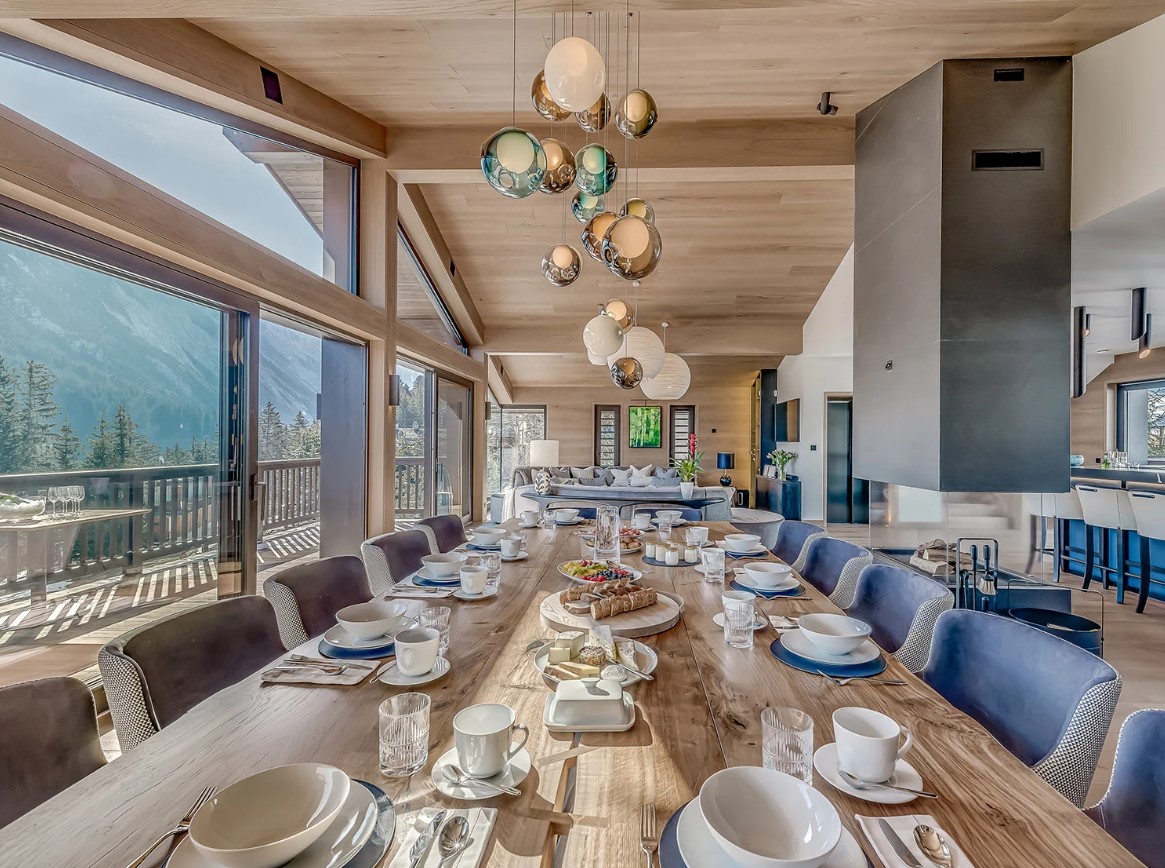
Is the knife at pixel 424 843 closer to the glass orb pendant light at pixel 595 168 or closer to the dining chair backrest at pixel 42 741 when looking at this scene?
the dining chair backrest at pixel 42 741

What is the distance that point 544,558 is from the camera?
93.2 inches

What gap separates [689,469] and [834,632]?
6.18m

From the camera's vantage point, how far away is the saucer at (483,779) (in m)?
0.80

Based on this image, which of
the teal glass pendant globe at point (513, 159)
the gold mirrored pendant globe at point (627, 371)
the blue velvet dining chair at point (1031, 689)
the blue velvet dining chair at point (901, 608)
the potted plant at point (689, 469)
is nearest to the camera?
the blue velvet dining chair at point (1031, 689)

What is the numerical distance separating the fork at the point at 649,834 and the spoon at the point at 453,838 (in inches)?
9.1

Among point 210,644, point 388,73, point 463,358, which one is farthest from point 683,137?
point 210,644

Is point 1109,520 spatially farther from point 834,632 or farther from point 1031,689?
point 834,632

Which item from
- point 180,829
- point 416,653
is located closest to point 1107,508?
point 416,653

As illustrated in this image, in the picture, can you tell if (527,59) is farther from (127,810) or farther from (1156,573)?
(1156,573)

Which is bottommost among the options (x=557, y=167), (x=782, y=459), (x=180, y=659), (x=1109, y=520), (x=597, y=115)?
(x=1109, y=520)

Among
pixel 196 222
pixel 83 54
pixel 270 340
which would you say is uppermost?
pixel 83 54

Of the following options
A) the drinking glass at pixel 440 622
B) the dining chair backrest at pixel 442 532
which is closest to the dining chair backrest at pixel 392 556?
the dining chair backrest at pixel 442 532

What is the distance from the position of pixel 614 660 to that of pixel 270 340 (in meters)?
2.81

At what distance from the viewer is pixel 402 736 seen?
33.8 inches
